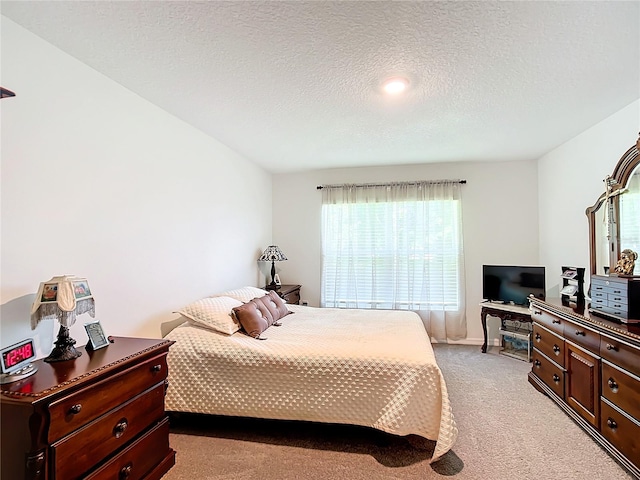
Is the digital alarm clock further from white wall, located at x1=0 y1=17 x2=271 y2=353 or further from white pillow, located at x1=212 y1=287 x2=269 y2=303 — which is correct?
white pillow, located at x1=212 y1=287 x2=269 y2=303

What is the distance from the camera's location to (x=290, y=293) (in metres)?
4.72

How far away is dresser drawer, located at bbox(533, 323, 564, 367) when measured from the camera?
9.41 ft

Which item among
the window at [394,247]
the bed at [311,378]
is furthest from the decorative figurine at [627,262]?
the window at [394,247]

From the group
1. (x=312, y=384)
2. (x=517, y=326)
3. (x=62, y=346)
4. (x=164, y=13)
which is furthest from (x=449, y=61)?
(x=517, y=326)

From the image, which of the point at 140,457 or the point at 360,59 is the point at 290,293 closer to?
the point at 140,457

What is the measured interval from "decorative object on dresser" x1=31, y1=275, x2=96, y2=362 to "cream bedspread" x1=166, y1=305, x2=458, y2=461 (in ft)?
3.00

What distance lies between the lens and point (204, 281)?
11.4 feet

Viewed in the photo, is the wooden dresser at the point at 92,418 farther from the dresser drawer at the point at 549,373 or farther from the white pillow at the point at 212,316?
the dresser drawer at the point at 549,373

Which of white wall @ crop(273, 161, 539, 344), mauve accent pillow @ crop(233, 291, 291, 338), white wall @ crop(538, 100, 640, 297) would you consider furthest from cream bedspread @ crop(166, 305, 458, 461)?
white wall @ crop(273, 161, 539, 344)

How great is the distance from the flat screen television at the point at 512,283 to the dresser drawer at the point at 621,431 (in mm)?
1909

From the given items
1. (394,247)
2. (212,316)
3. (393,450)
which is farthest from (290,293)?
(393,450)

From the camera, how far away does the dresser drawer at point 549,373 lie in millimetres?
2857

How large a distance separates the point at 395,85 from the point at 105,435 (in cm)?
271

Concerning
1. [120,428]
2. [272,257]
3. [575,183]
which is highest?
[575,183]
